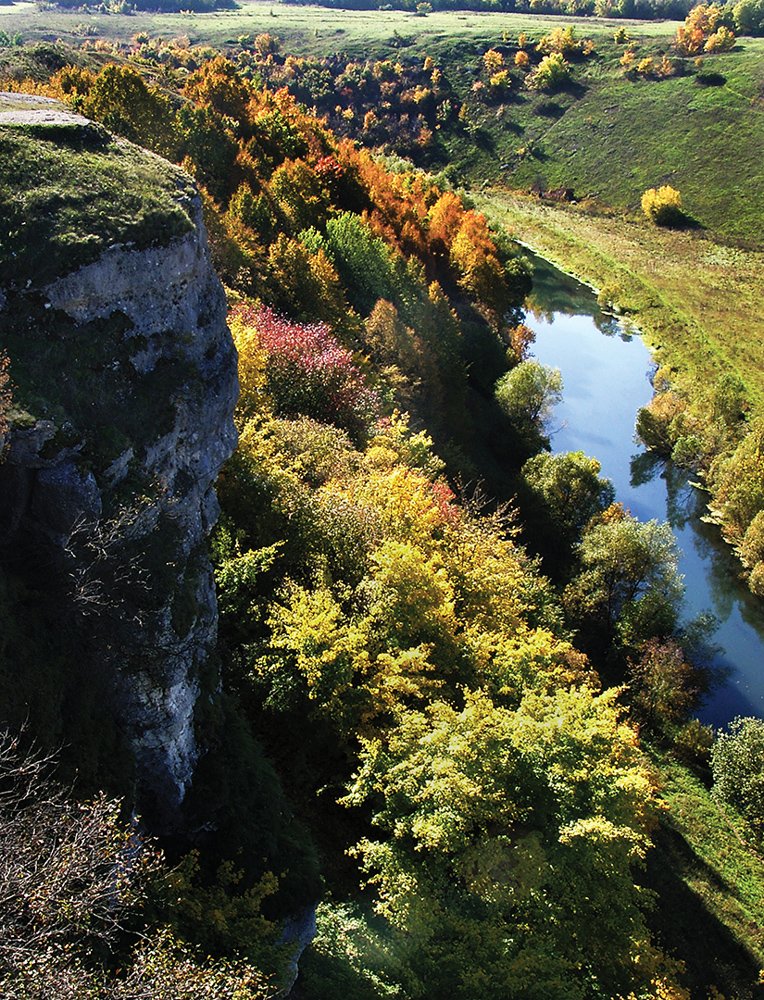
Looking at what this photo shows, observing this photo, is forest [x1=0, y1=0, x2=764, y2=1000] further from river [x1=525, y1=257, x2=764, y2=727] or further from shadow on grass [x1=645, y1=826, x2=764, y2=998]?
river [x1=525, y1=257, x2=764, y2=727]

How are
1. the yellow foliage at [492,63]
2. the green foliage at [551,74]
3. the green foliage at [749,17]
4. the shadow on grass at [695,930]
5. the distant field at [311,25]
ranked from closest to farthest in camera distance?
the shadow on grass at [695,930]
the distant field at [311,25]
the green foliage at [551,74]
the yellow foliage at [492,63]
the green foliage at [749,17]

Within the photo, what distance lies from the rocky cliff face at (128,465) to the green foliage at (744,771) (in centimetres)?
2516

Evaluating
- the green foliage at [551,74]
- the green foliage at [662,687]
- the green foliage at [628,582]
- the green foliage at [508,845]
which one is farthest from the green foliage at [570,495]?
the green foliage at [551,74]

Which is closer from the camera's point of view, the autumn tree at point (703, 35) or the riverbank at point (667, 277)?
the riverbank at point (667, 277)

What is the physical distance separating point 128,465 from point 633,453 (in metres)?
47.7

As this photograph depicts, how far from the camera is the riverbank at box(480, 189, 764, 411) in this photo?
67062 millimetres

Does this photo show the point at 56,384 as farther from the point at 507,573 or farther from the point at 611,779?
the point at 507,573

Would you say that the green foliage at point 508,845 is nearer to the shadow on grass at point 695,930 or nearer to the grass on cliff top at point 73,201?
the shadow on grass at point 695,930

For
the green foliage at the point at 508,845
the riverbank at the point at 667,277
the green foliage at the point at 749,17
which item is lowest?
the green foliage at the point at 508,845

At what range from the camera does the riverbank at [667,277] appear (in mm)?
67062

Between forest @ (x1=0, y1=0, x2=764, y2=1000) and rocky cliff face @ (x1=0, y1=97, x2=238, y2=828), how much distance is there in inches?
26.6

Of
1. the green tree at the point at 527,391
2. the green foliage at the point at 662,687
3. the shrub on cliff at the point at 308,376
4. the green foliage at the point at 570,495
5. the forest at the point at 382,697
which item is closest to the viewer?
the forest at the point at 382,697

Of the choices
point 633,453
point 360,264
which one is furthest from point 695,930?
point 360,264

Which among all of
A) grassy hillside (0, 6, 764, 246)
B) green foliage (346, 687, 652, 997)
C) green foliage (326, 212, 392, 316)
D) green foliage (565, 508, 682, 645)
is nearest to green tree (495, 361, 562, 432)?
green foliage (326, 212, 392, 316)
